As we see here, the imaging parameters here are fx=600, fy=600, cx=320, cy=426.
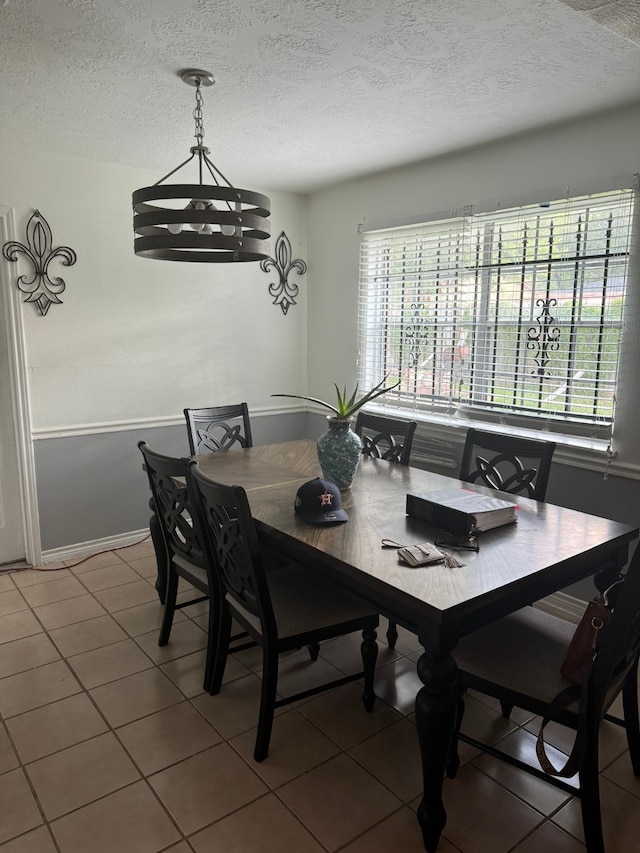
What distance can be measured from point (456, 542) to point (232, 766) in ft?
3.39

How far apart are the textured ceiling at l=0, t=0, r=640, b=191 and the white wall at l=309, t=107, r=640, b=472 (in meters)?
0.14

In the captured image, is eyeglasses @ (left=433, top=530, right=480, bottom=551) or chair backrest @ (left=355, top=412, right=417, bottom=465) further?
chair backrest @ (left=355, top=412, right=417, bottom=465)

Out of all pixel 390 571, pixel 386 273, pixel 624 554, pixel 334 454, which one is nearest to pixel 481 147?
pixel 386 273

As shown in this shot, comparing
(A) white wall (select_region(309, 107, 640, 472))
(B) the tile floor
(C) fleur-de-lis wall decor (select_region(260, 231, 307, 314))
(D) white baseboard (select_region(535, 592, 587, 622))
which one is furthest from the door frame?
(D) white baseboard (select_region(535, 592, 587, 622))

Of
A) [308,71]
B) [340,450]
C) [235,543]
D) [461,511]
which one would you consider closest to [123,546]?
[340,450]

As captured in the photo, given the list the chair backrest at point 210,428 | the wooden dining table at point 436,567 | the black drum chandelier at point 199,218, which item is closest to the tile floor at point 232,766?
the wooden dining table at point 436,567

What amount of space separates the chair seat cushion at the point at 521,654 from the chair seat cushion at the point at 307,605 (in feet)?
1.23

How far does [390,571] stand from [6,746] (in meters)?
1.49

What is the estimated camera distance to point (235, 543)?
1950 mm

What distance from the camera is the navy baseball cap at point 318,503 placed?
2105 millimetres

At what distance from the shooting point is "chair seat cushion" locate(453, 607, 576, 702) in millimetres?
1646

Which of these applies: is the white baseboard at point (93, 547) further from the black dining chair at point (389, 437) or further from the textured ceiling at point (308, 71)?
the textured ceiling at point (308, 71)

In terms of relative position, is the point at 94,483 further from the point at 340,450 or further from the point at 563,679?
the point at 563,679

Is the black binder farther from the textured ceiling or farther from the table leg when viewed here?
the textured ceiling
